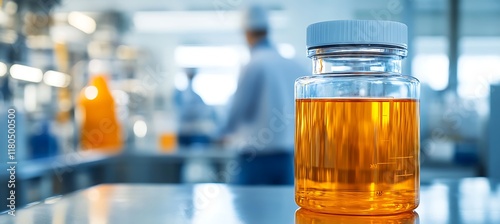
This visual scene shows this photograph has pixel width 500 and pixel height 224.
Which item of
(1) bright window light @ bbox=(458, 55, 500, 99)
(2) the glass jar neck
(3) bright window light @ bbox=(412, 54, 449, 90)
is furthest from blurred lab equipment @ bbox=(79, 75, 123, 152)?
(1) bright window light @ bbox=(458, 55, 500, 99)

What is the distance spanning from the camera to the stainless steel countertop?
485 mm

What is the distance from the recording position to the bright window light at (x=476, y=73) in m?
3.53

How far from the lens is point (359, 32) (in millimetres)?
464

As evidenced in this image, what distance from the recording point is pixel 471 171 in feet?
9.16

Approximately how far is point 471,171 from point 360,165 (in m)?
2.60

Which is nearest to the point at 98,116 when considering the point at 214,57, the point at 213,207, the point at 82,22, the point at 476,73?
the point at 82,22

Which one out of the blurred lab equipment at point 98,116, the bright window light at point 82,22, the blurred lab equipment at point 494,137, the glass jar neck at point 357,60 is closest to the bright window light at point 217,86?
the bright window light at point 82,22

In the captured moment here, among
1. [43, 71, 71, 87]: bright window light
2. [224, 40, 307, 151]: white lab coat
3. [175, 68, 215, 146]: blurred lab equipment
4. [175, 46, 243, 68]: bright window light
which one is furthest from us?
[175, 46, 243, 68]: bright window light

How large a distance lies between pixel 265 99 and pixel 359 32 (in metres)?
1.47

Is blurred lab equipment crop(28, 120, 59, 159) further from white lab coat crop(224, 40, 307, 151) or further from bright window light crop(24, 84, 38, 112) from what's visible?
white lab coat crop(224, 40, 307, 151)

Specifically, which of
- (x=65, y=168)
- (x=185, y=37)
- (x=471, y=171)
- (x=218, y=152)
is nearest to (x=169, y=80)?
(x=185, y=37)

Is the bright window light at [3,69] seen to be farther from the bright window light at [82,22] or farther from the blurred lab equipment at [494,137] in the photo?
the bright window light at [82,22]

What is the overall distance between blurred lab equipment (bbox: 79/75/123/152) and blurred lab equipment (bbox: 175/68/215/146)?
0.51m

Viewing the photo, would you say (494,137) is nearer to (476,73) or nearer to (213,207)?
(213,207)
